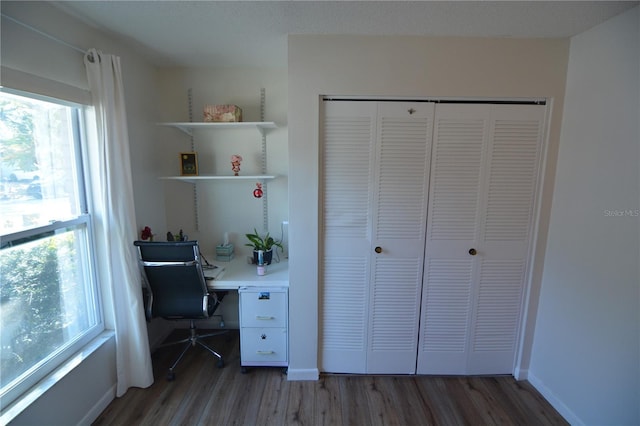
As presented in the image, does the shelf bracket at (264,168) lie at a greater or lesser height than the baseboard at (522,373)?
greater

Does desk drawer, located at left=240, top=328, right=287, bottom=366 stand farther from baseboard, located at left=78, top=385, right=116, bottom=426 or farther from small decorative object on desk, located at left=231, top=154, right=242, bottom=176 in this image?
small decorative object on desk, located at left=231, top=154, right=242, bottom=176

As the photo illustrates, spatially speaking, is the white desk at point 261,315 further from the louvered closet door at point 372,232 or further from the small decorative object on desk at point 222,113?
the small decorative object on desk at point 222,113

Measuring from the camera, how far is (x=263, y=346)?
6.86ft

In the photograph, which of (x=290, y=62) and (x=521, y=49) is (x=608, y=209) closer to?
(x=521, y=49)

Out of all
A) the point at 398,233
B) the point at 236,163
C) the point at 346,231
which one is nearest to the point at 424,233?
the point at 398,233

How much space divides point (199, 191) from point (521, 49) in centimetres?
264

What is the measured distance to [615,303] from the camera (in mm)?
1502

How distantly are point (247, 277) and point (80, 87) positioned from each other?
5.15 ft

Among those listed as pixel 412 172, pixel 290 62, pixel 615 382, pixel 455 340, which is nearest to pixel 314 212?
pixel 412 172

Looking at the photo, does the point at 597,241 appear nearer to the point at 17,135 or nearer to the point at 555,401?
the point at 555,401

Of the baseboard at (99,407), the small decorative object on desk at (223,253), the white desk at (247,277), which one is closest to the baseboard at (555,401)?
the white desk at (247,277)

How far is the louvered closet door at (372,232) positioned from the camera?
1849 mm

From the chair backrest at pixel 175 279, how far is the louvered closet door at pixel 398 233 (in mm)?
1207

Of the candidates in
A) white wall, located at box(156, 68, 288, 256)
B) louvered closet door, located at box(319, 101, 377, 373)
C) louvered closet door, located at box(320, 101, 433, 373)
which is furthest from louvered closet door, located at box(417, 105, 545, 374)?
white wall, located at box(156, 68, 288, 256)
